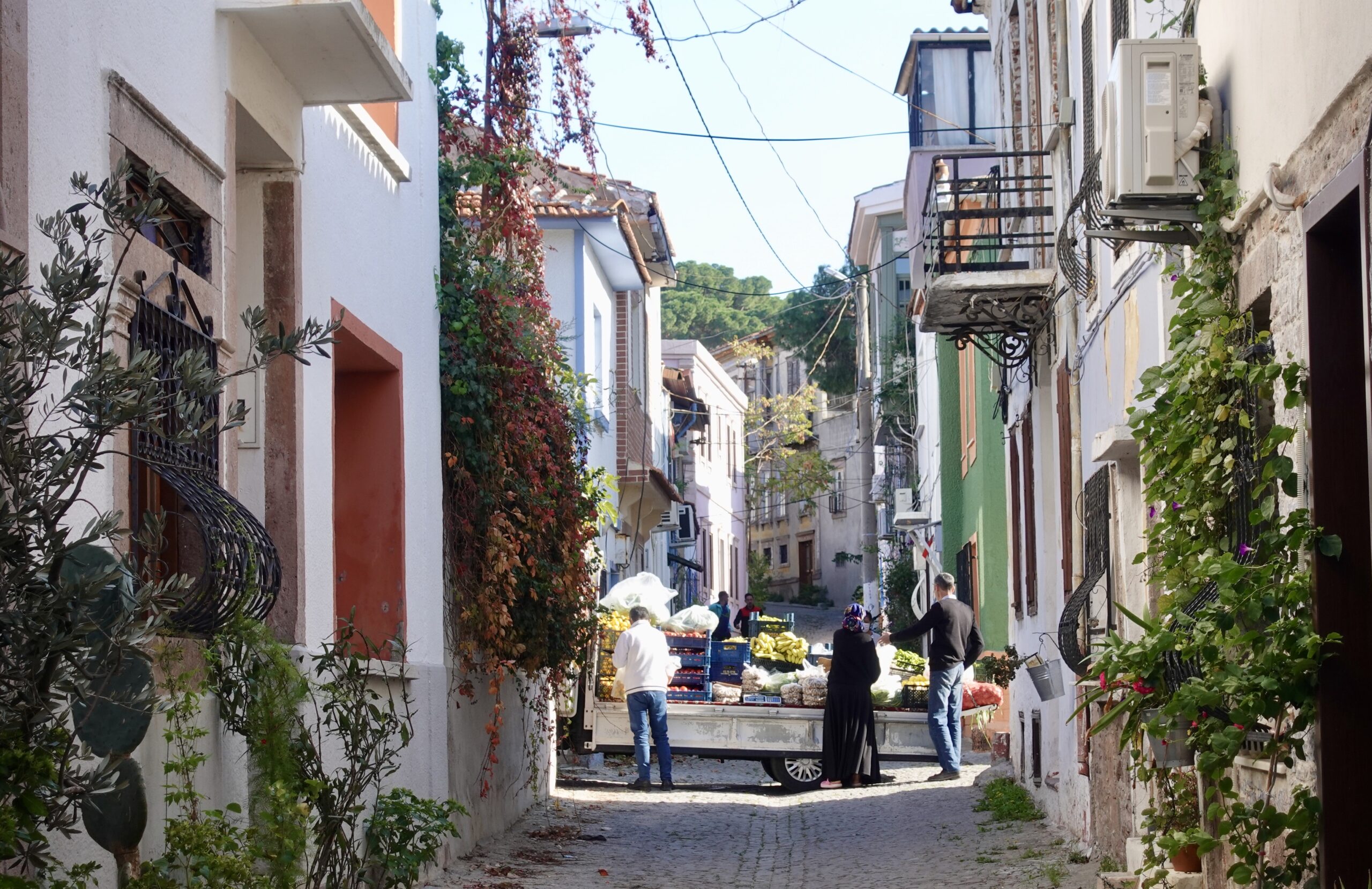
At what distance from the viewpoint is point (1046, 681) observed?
10656 millimetres

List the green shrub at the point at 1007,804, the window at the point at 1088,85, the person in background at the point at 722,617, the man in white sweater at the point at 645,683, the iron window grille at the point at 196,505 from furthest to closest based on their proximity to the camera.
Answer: the person in background at the point at 722,617 < the man in white sweater at the point at 645,683 < the green shrub at the point at 1007,804 < the window at the point at 1088,85 < the iron window grille at the point at 196,505

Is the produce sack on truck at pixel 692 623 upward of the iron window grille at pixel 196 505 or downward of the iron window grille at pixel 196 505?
downward

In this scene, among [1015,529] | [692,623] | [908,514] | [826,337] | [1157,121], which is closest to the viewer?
[1157,121]

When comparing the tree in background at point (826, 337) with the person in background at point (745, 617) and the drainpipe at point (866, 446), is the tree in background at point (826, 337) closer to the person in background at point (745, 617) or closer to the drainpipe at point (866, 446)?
the person in background at point (745, 617)

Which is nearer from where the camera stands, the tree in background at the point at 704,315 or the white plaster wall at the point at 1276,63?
the white plaster wall at the point at 1276,63

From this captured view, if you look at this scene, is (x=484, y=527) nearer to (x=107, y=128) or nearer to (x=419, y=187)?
(x=419, y=187)

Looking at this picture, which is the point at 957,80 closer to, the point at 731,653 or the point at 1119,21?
the point at 731,653

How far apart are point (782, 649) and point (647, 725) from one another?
2.46 meters

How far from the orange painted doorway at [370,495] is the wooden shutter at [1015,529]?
6.36m

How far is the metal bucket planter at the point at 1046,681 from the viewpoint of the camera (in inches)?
416

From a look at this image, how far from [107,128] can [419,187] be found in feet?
17.0

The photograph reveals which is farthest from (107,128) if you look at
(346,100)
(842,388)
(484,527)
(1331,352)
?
(842,388)

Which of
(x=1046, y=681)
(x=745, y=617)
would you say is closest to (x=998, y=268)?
(x=1046, y=681)

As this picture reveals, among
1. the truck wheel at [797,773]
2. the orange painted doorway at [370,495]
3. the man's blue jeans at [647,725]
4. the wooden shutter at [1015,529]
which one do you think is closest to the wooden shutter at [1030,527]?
the wooden shutter at [1015,529]
